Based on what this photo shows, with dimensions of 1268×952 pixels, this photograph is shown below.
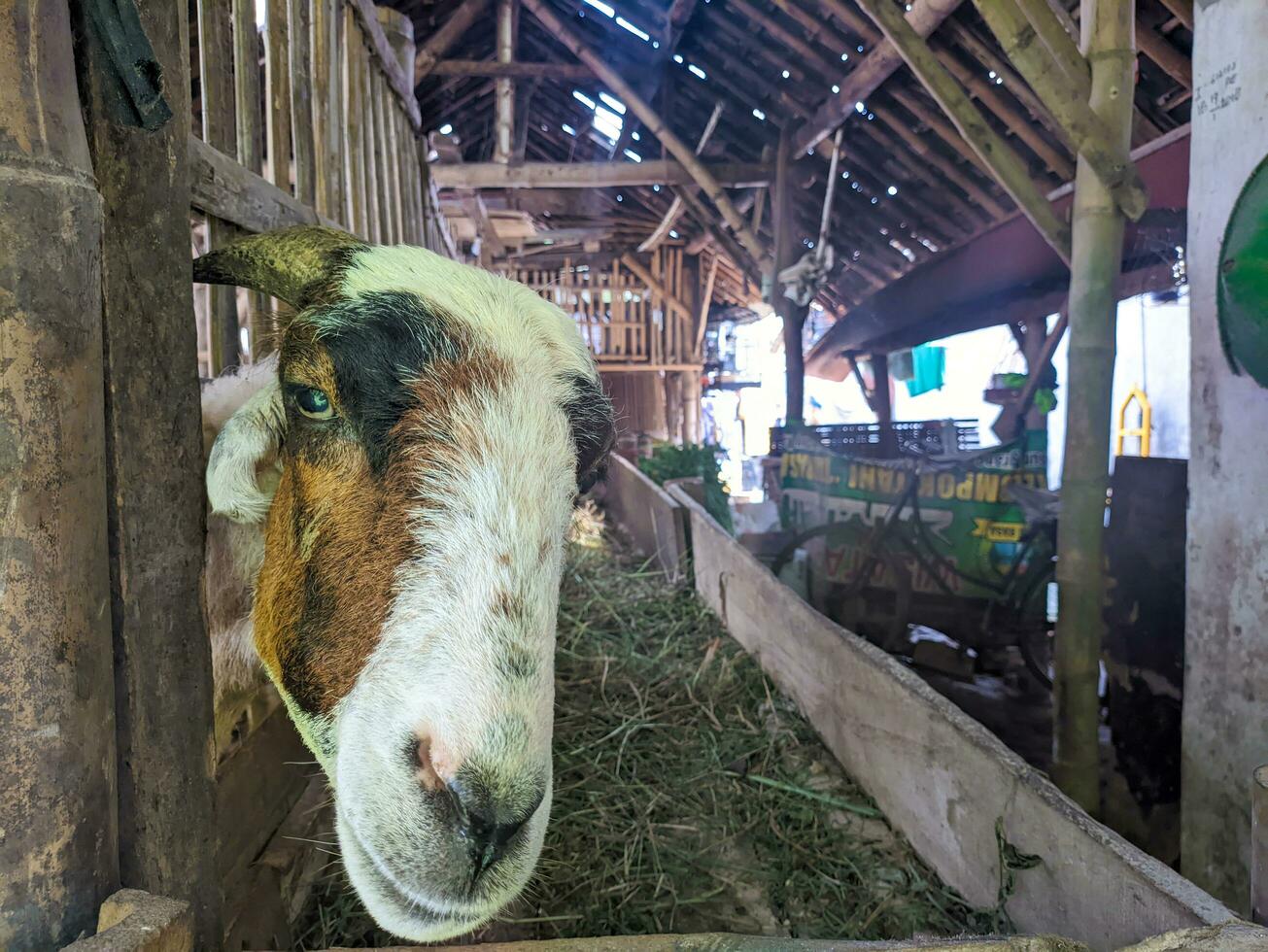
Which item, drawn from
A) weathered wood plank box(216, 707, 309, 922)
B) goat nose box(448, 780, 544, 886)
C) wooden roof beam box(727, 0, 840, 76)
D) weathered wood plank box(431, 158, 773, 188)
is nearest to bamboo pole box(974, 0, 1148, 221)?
goat nose box(448, 780, 544, 886)

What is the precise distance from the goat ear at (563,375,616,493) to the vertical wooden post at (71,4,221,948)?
79 cm

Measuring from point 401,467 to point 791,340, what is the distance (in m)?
10.1

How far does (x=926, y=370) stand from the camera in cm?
1789

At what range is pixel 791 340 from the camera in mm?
10883

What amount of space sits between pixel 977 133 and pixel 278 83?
11.6 ft

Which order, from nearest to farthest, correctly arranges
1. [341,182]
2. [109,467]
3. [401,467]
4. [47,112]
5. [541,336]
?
[47,112]
[109,467]
[401,467]
[541,336]
[341,182]

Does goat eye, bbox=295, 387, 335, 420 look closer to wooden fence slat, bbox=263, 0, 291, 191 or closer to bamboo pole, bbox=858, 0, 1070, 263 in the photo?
wooden fence slat, bbox=263, 0, 291, 191

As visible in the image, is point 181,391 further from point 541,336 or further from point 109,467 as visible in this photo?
point 541,336

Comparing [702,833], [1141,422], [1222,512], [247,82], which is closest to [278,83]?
[247,82]

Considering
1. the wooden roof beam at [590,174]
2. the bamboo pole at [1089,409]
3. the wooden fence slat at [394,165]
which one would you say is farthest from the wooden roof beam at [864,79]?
the wooden fence slat at [394,165]

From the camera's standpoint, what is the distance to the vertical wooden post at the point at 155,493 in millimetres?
1151

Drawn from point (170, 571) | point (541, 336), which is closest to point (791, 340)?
point (541, 336)

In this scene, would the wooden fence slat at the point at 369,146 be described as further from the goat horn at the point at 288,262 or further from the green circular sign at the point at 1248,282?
the green circular sign at the point at 1248,282

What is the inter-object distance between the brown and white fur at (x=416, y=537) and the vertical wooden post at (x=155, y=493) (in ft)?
0.77
